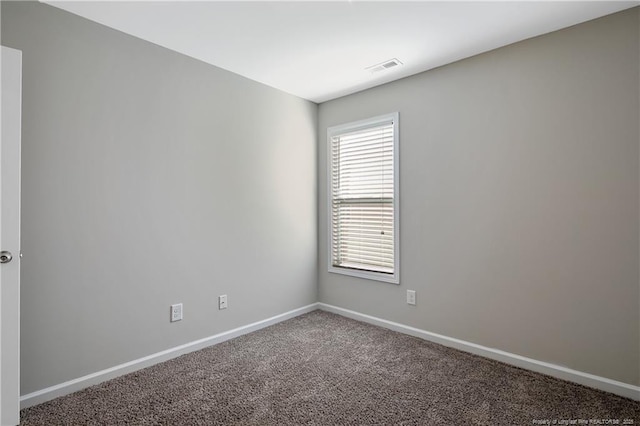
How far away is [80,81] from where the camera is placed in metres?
2.28

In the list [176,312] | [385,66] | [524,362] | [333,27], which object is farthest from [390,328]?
[333,27]

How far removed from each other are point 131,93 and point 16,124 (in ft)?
2.69

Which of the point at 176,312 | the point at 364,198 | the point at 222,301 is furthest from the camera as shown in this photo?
the point at 364,198

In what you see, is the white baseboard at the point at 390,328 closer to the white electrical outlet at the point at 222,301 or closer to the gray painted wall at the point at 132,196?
the gray painted wall at the point at 132,196

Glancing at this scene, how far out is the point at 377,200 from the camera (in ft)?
11.5

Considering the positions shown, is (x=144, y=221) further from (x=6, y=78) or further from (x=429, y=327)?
→ (x=429, y=327)

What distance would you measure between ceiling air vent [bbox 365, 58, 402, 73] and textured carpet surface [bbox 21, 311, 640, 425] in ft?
7.75

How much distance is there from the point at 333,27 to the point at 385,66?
76cm

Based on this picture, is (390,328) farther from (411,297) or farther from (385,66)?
(385,66)

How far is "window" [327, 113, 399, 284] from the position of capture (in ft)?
11.1

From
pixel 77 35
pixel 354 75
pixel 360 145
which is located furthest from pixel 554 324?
pixel 77 35

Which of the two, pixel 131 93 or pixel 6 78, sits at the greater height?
pixel 131 93

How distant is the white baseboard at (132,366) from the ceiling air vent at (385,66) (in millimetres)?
2505

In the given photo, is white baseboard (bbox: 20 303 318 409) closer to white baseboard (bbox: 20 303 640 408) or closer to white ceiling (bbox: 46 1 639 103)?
white baseboard (bbox: 20 303 640 408)
